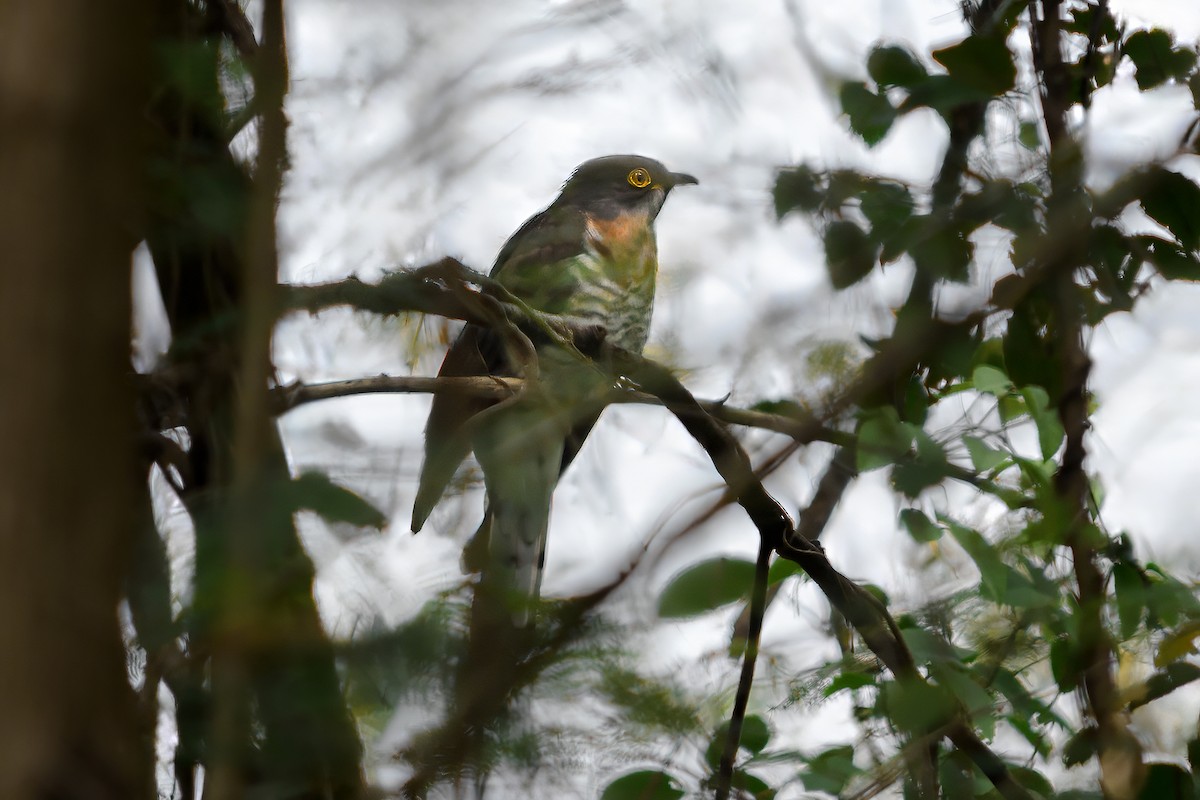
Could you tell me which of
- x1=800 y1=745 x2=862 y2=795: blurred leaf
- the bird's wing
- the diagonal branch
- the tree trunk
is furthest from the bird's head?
the tree trunk

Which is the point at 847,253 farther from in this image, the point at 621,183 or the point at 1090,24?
the point at 621,183

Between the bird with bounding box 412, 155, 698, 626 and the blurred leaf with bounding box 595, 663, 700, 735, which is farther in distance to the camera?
the bird with bounding box 412, 155, 698, 626

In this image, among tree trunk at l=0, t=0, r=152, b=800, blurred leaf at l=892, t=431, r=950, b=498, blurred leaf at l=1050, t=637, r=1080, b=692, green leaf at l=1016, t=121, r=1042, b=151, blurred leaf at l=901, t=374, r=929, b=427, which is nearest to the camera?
tree trunk at l=0, t=0, r=152, b=800

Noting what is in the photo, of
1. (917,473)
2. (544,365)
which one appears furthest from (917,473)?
(544,365)

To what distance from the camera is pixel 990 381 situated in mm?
1604

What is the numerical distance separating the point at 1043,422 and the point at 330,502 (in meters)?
1.01

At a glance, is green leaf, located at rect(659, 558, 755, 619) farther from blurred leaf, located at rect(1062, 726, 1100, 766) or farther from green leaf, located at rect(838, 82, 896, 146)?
green leaf, located at rect(838, 82, 896, 146)

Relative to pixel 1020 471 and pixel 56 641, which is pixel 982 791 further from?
pixel 56 641

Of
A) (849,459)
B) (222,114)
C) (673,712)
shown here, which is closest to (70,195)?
(673,712)

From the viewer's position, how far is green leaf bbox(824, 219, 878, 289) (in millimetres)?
1446

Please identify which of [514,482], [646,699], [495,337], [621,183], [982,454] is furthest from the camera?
[621,183]

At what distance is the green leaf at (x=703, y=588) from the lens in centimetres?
96

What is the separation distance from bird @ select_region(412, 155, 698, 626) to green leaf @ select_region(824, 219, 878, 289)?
347 millimetres

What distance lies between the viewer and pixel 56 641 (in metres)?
0.53
